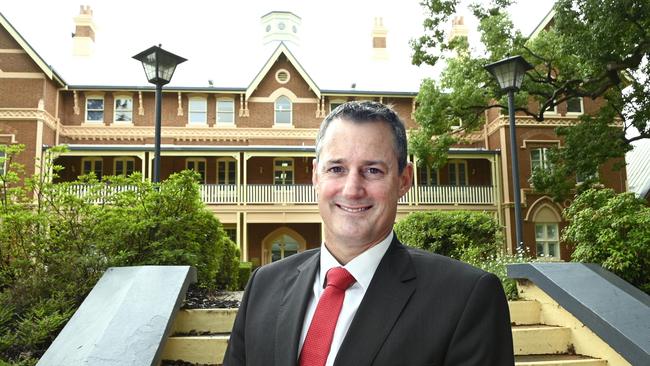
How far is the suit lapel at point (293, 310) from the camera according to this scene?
1.77 meters

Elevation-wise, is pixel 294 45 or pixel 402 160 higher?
pixel 294 45

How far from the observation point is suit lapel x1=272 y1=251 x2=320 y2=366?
1.77 meters

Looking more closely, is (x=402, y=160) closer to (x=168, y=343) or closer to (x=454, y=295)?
(x=454, y=295)

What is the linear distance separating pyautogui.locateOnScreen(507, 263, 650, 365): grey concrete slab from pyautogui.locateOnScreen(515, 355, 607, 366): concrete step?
0.29m

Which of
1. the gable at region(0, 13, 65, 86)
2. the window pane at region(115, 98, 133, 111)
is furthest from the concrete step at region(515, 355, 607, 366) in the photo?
the window pane at region(115, 98, 133, 111)

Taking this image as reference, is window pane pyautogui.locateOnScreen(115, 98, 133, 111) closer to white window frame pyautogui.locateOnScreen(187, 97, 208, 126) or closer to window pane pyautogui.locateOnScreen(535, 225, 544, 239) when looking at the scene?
white window frame pyautogui.locateOnScreen(187, 97, 208, 126)

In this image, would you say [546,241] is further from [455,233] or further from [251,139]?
[455,233]

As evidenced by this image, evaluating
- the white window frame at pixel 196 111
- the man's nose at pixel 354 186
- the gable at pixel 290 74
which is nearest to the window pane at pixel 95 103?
the white window frame at pixel 196 111

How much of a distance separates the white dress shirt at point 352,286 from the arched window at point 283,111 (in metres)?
26.7

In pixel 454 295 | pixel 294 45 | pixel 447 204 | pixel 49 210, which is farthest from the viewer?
pixel 294 45

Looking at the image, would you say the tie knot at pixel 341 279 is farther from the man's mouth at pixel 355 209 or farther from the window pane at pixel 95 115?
the window pane at pixel 95 115

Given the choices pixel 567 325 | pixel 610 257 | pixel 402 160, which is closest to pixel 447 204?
pixel 610 257

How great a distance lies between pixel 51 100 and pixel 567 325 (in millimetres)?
26521

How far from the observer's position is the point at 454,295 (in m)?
1.72
